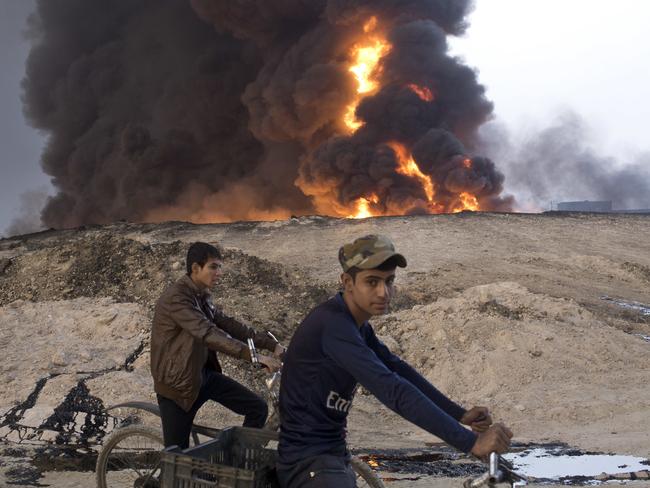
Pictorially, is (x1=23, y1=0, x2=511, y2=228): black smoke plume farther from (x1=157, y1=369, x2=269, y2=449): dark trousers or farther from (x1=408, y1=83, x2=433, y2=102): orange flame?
(x1=157, y1=369, x2=269, y2=449): dark trousers

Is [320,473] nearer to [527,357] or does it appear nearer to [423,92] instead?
[527,357]

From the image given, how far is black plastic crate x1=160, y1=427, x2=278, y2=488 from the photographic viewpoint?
9.32ft

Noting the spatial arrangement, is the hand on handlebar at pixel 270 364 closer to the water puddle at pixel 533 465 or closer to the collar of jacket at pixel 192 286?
the collar of jacket at pixel 192 286

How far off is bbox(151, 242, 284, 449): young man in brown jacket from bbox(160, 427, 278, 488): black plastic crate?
0.65m

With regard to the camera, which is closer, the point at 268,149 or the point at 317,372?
the point at 317,372

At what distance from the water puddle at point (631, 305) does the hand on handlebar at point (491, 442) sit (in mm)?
14104

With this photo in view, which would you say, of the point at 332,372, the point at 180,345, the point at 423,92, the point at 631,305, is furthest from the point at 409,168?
the point at 332,372

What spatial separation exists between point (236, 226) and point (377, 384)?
2411 centimetres

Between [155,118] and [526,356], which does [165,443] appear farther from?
[155,118]

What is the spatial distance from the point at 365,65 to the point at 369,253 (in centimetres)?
4035

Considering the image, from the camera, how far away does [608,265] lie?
20.2 meters

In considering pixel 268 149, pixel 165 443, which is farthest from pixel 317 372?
pixel 268 149

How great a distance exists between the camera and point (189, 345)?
423 cm

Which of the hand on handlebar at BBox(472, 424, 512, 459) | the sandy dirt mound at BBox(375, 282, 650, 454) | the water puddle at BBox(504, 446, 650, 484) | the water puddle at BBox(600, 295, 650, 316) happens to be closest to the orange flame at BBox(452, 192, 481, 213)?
the water puddle at BBox(600, 295, 650, 316)
